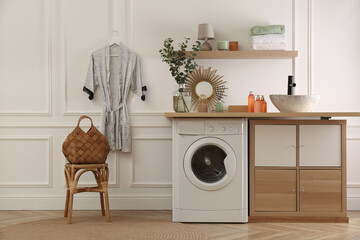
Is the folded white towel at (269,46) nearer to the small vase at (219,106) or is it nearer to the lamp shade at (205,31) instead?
the lamp shade at (205,31)

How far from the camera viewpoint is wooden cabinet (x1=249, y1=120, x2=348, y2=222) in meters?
3.79

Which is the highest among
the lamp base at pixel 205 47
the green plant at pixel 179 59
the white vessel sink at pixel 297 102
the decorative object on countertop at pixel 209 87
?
the lamp base at pixel 205 47

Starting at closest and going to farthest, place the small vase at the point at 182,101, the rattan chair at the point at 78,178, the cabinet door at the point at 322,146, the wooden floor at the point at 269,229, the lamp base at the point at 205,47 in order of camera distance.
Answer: the wooden floor at the point at 269,229, the rattan chair at the point at 78,178, the cabinet door at the point at 322,146, the small vase at the point at 182,101, the lamp base at the point at 205,47

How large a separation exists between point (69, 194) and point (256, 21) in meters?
2.16

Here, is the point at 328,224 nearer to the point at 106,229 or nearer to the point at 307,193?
the point at 307,193

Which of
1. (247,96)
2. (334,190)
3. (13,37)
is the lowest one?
(334,190)

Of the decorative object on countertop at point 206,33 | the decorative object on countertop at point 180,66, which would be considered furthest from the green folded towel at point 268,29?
the decorative object on countertop at point 180,66

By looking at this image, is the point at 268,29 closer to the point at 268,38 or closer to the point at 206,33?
the point at 268,38

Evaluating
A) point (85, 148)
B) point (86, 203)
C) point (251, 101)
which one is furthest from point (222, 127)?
point (86, 203)

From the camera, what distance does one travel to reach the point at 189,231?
347cm

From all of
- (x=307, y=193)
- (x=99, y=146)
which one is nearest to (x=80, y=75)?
(x=99, y=146)

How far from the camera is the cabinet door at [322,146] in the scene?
3.80 m

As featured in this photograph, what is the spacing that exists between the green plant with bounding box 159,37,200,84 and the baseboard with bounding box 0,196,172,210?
109 centimetres

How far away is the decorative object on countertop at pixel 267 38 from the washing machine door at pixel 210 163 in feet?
3.26
